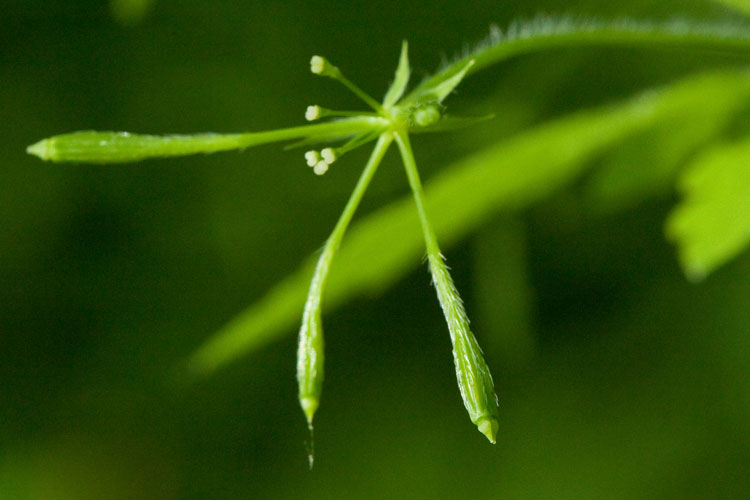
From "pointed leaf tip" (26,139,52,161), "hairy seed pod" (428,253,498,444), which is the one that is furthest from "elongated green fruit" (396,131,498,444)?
"pointed leaf tip" (26,139,52,161)

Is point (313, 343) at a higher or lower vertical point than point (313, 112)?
lower

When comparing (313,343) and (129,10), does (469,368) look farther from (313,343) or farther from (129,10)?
(129,10)

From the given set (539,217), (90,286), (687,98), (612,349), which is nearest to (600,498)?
(612,349)

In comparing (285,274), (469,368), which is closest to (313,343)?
(469,368)

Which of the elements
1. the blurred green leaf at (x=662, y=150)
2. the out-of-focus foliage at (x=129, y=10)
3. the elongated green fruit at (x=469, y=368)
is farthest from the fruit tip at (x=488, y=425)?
the out-of-focus foliage at (x=129, y=10)

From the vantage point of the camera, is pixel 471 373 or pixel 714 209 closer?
pixel 471 373

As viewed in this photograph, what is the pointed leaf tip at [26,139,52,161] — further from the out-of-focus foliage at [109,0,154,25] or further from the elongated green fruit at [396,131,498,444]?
the out-of-focus foliage at [109,0,154,25]

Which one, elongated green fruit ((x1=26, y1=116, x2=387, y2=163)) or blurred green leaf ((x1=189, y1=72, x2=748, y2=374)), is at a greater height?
blurred green leaf ((x1=189, y1=72, x2=748, y2=374))
